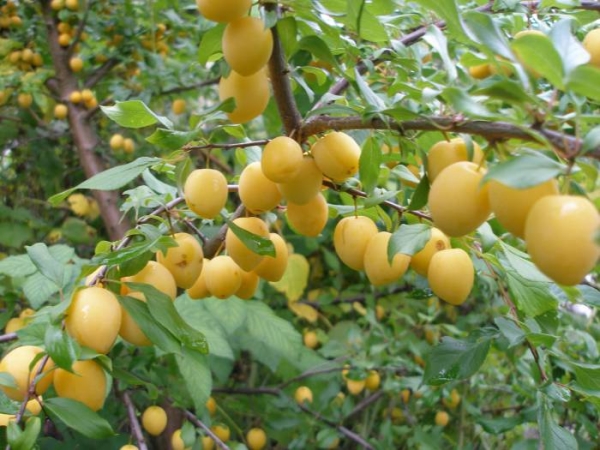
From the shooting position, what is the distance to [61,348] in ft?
1.49

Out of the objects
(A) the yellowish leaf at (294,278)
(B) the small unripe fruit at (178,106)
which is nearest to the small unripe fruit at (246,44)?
(A) the yellowish leaf at (294,278)

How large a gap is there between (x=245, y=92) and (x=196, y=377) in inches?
19.8

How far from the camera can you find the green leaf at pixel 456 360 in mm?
688

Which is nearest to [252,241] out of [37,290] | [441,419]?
[37,290]

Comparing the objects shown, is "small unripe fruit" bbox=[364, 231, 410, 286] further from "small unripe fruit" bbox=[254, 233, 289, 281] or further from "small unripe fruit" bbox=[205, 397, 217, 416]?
"small unripe fruit" bbox=[205, 397, 217, 416]

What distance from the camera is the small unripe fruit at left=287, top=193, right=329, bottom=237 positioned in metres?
0.58

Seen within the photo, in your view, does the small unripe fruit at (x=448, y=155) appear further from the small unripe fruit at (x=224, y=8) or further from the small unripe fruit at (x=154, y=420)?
the small unripe fruit at (x=154, y=420)

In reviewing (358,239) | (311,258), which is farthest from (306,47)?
(311,258)

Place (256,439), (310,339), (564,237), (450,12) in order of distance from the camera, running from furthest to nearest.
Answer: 1. (310,339)
2. (256,439)
3. (450,12)
4. (564,237)

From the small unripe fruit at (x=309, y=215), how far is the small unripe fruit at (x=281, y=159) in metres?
0.07

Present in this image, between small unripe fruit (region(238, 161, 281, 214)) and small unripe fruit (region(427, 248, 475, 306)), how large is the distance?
16 cm

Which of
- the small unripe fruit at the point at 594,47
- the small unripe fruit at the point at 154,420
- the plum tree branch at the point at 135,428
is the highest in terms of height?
the small unripe fruit at the point at 594,47

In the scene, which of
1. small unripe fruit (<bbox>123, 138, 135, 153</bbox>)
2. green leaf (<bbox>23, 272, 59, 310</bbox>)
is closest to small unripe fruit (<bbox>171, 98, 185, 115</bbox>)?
small unripe fruit (<bbox>123, 138, 135, 153</bbox>)

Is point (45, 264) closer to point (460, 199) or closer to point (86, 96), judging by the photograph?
point (460, 199)
